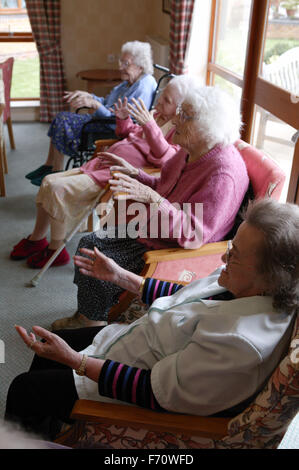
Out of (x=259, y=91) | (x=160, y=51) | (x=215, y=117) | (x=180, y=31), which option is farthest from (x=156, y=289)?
(x=160, y=51)

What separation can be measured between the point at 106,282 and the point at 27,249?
1.14 m

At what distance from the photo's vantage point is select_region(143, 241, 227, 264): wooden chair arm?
1.73m

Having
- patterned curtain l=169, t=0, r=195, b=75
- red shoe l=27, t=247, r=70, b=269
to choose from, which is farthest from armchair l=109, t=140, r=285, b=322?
patterned curtain l=169, t=0, r=195, b=75

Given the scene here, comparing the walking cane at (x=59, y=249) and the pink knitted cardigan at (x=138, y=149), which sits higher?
the pink knitted cardigan at (x=138, y=149)

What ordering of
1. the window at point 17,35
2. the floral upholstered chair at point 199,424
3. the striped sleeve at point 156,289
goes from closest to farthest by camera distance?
the floral upholstered chair at point 199,424 → the striped sleeve at point 156,289 → the window at point 17,35

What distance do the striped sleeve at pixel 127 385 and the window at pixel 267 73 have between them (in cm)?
149

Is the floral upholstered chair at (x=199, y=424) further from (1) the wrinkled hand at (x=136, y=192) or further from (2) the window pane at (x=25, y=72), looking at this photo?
(2) the window pane at (x=25, y=72)

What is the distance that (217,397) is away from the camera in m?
1.05

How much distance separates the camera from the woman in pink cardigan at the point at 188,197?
5.74ft

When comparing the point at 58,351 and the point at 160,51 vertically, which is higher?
the point at 160,51

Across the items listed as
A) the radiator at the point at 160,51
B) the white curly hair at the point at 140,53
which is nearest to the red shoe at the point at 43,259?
the white curly hair at the point at 140,53

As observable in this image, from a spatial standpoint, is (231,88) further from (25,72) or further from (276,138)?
(25,72)

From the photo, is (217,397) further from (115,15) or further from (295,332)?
(115,15)

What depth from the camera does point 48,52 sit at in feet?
16.8
